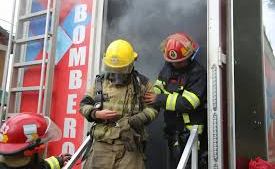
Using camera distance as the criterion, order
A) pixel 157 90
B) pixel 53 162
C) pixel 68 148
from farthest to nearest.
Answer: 1. pixel 68 148
2. pixel 157 90
3. pixel 53 162

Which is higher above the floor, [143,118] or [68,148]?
[143,118]

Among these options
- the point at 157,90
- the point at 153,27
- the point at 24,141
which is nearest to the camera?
the point at 24,141

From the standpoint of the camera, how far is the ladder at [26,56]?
3.83 meters

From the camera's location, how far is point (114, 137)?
300cm

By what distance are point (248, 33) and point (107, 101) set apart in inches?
60.7

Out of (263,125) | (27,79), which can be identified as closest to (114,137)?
(27,79)

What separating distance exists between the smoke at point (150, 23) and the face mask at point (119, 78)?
3.21ft

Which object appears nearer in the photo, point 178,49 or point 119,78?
point 119,78

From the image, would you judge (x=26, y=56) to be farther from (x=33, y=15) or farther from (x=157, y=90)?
(x=157, y=90)

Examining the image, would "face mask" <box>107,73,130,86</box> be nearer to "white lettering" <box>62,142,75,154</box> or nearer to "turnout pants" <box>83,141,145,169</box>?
"turnout pants" <box>83,141,145,169</box>

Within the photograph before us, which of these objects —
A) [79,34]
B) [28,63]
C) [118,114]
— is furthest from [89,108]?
[28,63]

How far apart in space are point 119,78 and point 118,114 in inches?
11.3

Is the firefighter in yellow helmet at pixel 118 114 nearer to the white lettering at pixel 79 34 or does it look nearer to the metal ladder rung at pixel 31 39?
the white lettering at pixel 79 34

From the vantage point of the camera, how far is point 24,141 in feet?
8.34
